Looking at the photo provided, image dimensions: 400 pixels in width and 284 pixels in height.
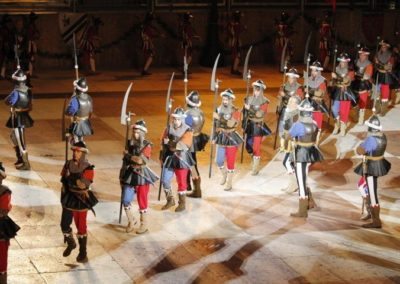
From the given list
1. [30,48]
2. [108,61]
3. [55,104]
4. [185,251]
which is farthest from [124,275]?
[108,61]

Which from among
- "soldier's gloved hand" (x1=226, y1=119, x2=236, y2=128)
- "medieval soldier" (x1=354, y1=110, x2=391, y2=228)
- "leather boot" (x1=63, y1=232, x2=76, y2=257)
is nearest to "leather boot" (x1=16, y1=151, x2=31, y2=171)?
"soldier's gloved hand" (x1=226, y1=119, x2=236, y2=128)

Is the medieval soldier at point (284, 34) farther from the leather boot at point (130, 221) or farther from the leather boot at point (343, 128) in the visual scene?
the leather boot at point (130, 221)

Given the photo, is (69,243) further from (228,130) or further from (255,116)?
(255,116)

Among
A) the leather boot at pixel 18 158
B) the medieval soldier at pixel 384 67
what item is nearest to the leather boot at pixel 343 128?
the medieval soldier at pixel 384 67

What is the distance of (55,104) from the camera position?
24.3 metres

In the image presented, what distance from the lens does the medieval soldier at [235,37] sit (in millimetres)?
29266

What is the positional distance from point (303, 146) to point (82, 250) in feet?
13.9

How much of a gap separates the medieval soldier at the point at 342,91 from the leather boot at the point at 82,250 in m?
9.31

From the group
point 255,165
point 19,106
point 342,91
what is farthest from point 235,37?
point 19,106

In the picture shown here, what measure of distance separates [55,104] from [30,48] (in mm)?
3415

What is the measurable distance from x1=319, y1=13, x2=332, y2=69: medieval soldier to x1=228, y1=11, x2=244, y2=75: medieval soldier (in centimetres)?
280

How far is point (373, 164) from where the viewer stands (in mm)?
15531

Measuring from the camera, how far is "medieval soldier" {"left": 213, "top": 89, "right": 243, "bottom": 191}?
1725 centimetres

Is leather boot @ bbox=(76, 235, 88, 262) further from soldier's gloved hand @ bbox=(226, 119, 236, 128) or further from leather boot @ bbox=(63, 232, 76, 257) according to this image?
soldier's gloved hand @ bbox=(226, 119, 236, 128)
